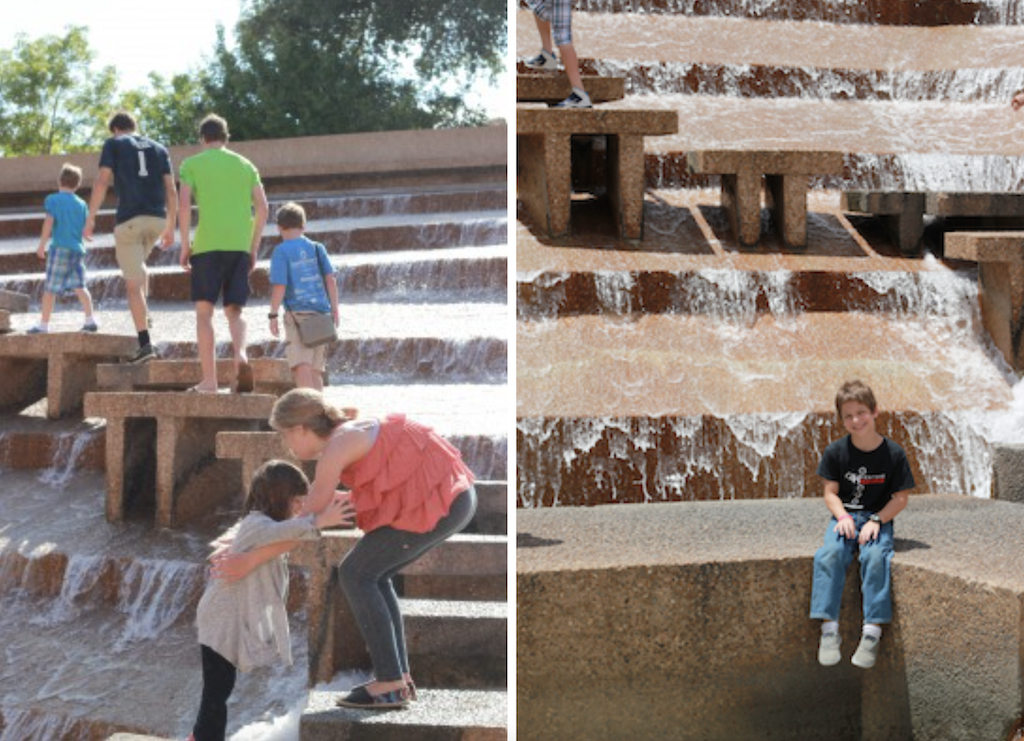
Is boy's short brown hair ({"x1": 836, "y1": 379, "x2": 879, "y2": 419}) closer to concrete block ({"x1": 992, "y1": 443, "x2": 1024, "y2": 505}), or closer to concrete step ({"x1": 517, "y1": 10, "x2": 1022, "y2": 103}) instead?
concrete block ({"x1": 992, "y1": 443, "x2": 1024, "y2": 505})

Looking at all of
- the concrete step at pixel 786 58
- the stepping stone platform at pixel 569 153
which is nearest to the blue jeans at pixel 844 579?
the stepping stone platform at pixel 569 153

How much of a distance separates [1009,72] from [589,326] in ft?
15.7

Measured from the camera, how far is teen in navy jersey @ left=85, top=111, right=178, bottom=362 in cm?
675

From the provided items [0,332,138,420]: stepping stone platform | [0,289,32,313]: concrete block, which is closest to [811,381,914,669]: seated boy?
[0,332,138,420]: stepping stone platform

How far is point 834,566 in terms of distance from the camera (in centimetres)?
367

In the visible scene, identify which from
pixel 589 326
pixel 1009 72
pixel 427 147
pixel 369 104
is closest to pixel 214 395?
pixel 589 326

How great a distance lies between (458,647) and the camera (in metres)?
4.38

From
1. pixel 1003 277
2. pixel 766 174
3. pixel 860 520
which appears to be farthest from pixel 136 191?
pixel 860 520

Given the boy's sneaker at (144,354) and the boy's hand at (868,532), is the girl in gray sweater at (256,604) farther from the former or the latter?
the boy's sneaker at (144,354)

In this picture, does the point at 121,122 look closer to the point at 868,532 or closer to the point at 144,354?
the point at 144,354

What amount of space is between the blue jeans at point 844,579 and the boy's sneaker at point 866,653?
0.16 feet

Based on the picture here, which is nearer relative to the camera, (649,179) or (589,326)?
(589,326)

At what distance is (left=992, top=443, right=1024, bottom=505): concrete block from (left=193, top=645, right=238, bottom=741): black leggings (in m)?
2.63

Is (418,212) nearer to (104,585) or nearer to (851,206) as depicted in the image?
(851,206)
